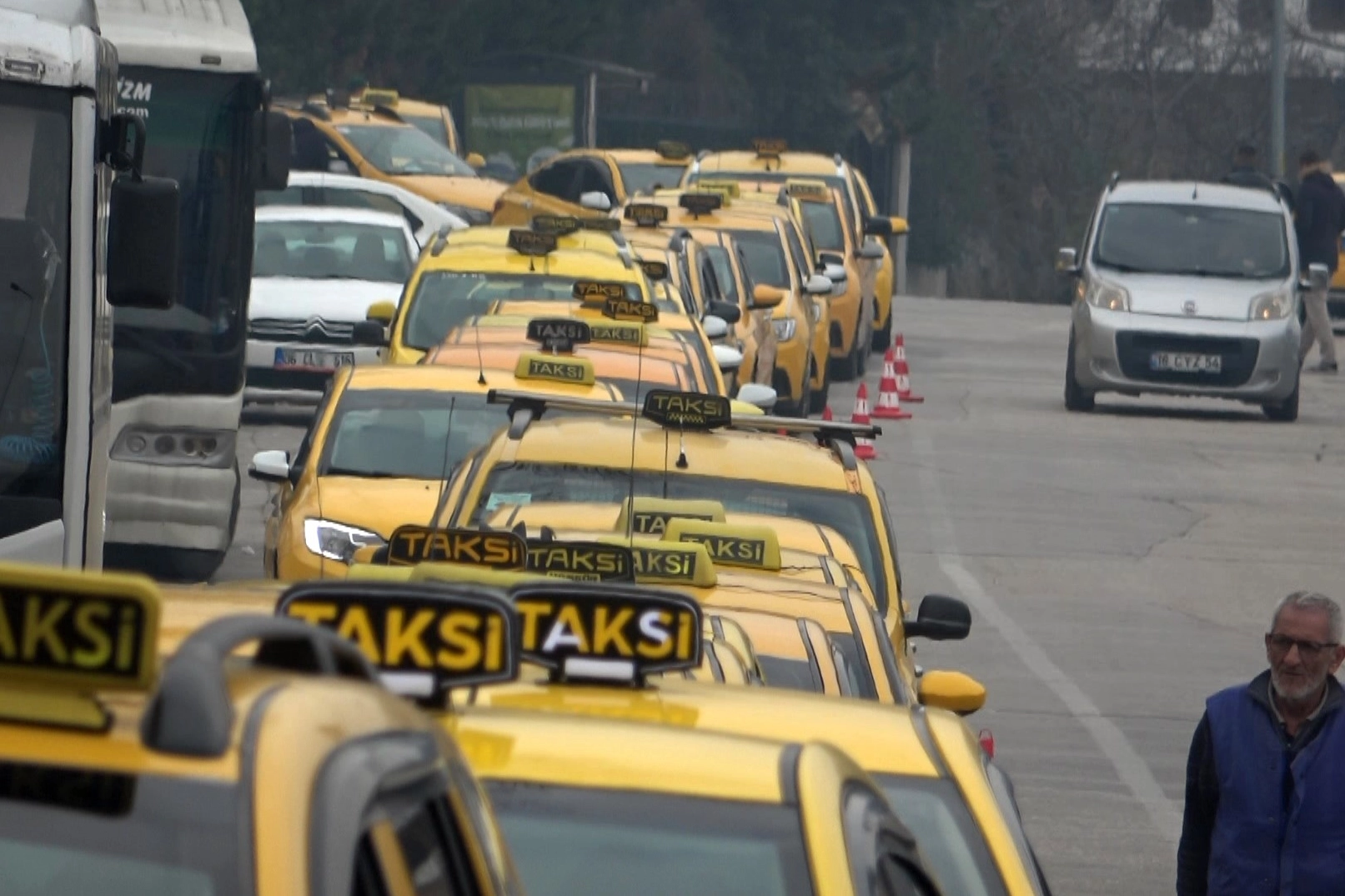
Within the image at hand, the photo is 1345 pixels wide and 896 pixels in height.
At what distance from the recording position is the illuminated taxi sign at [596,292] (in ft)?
Result: 47.7

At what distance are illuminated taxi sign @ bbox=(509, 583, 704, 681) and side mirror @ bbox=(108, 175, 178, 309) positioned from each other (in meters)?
4.59

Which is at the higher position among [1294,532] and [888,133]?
[888,133]

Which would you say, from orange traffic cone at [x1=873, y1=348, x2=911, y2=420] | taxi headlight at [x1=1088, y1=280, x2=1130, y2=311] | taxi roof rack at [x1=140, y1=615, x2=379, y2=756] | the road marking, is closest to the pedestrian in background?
taxi headlight at [x1=1088, y1=280, x2=1130, y2=311]

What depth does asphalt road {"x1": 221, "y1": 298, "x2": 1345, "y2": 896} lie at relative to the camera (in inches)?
431

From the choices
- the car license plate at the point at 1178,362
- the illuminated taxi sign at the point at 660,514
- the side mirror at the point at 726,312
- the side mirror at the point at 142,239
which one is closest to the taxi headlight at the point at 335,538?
the side mirror at the point at 142,239

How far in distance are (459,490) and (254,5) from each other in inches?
1329

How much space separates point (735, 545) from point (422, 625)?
13.2ft

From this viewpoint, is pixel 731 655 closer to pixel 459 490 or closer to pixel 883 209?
pixel 459 490

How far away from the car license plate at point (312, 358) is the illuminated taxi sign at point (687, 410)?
466 inches

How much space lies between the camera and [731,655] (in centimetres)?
580

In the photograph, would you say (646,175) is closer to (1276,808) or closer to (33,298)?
(33,298)

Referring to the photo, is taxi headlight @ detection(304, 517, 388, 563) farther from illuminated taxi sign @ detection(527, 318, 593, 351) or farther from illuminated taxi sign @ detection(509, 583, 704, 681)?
illuminated taxi sign @ detection(509, 583, 704, 681)

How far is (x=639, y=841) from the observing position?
157 inches

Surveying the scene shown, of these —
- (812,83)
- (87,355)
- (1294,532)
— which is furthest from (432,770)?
(812,83)
